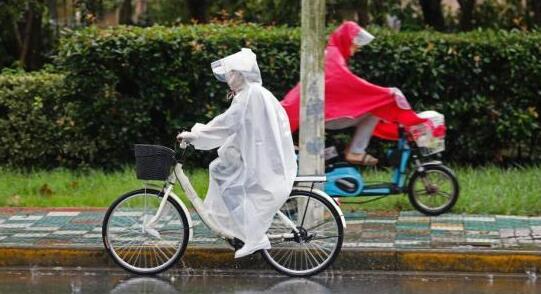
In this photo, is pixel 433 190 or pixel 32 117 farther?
pixel 32 117

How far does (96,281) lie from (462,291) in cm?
286

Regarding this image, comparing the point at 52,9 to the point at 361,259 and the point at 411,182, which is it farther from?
the point at 361,259

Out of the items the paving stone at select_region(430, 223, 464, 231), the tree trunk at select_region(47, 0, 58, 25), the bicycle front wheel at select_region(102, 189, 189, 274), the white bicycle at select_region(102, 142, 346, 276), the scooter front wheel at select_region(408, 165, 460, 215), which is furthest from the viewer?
the tree trunk at select_region(47, 0, 58, 25)

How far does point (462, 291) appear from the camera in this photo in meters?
7.71

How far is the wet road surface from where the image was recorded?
25.5 feet

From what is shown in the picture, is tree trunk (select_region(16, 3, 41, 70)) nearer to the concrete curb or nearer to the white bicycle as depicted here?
the concrete curb

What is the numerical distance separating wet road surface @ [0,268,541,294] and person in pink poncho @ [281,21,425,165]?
6.24 feet

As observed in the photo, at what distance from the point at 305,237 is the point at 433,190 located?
7.15ft

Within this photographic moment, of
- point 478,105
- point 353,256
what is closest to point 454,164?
point 478,105

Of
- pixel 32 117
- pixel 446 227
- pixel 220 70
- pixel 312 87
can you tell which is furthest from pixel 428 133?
pixel 32 117

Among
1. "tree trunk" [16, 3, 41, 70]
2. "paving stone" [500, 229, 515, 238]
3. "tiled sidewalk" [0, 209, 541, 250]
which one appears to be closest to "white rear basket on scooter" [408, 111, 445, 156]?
"tiled sidewalk" [0, 209, 541, 250]

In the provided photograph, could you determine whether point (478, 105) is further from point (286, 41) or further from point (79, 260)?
point (79, 260)

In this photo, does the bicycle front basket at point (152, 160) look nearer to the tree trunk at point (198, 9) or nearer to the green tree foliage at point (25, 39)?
the green tree foliage at point (25, 39)

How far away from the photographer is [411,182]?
9852mm
